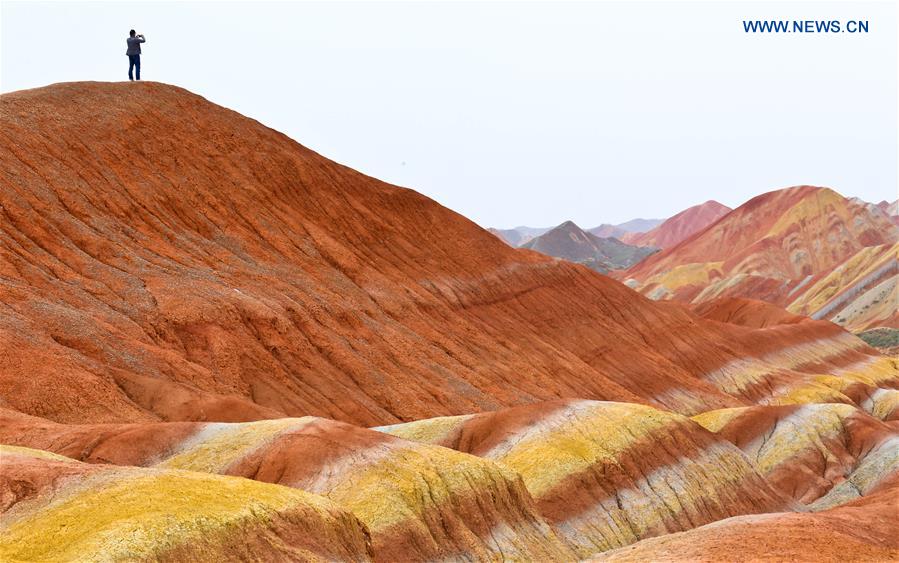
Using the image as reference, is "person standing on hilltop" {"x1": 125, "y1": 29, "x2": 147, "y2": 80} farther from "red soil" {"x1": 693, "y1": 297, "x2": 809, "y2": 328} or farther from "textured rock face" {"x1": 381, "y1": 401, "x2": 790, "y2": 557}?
"red soil" {"x1": 693, "y1": 297, "x2": 809, "y2": 328}

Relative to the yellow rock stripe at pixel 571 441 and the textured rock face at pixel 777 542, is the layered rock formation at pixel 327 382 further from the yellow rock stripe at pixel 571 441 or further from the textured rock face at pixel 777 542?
the textured rock face at pixel 777 542

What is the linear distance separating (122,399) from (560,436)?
19.5 m

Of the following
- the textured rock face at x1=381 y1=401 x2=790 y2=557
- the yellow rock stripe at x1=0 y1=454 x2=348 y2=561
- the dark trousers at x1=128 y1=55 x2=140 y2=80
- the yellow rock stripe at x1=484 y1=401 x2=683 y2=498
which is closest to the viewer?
the yellow rock stripe at x1=0 y1=454 x2=348 y2=561

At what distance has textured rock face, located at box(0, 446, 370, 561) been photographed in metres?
20.8

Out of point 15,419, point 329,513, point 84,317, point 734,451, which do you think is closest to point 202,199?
point 84,317

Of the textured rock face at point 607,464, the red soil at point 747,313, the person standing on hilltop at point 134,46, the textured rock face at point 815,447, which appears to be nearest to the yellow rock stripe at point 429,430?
the textured rock face at point 607,464

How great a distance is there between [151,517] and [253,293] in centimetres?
4317

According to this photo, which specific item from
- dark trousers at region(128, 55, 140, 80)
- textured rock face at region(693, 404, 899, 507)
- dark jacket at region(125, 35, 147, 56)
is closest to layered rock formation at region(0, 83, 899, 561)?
textured rock face at region(693, 404, 899, 507)

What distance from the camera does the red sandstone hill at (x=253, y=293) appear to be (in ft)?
164

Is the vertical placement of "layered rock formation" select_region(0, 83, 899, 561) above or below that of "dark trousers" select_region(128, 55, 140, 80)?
below

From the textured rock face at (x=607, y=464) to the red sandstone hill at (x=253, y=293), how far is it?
11336 millimetres

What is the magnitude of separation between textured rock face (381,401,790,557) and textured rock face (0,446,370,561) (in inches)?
622

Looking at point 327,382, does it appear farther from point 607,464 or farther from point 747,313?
point 747,313

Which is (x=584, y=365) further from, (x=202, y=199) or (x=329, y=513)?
(x=329, y=513)
